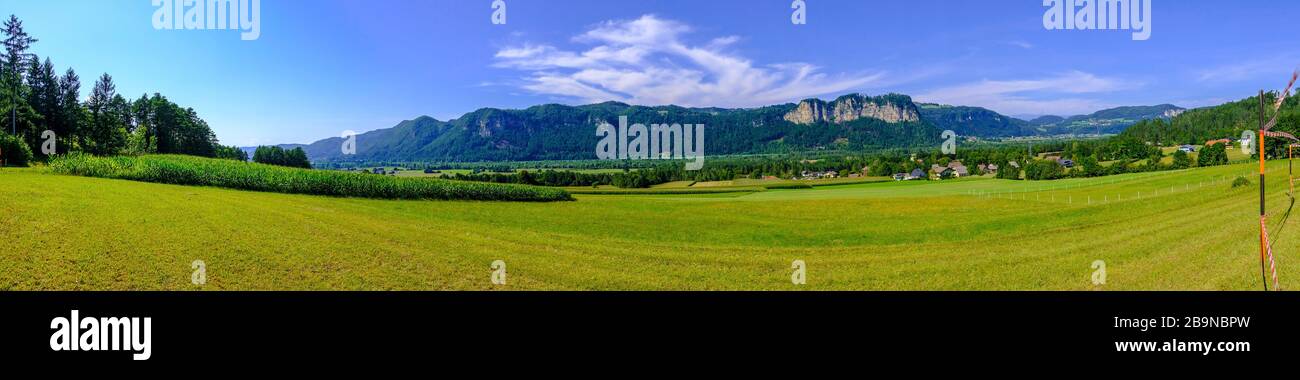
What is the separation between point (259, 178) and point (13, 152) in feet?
57.9

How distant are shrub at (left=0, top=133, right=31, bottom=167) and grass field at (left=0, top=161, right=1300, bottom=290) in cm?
1272

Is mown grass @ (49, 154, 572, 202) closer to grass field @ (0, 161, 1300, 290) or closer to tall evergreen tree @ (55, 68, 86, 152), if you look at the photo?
grass field @ (0, 161, 1300, 290)

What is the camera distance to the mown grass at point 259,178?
18.8m

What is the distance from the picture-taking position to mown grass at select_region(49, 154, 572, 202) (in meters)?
18.8

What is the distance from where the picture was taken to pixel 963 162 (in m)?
49.8

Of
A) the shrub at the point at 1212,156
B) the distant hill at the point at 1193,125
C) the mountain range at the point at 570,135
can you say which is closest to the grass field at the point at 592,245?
the shrub at the point at 1212,156

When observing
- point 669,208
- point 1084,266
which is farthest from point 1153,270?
point 669,208

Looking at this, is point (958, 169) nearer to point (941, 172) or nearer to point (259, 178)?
point (941, 172)

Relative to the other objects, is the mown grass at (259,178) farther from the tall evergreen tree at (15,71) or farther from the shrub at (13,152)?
the tall evergreen tree at (15,71)

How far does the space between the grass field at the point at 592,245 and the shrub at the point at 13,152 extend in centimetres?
1272

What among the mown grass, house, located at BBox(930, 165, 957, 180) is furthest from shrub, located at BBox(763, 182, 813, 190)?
the mown grass

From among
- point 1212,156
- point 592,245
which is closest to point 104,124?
point 592,245

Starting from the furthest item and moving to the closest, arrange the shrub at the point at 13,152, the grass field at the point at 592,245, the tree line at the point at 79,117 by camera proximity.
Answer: the tree line at the point at 79,117 < the shrub at the point at 13,152 < the grass field at the point at 592,245
